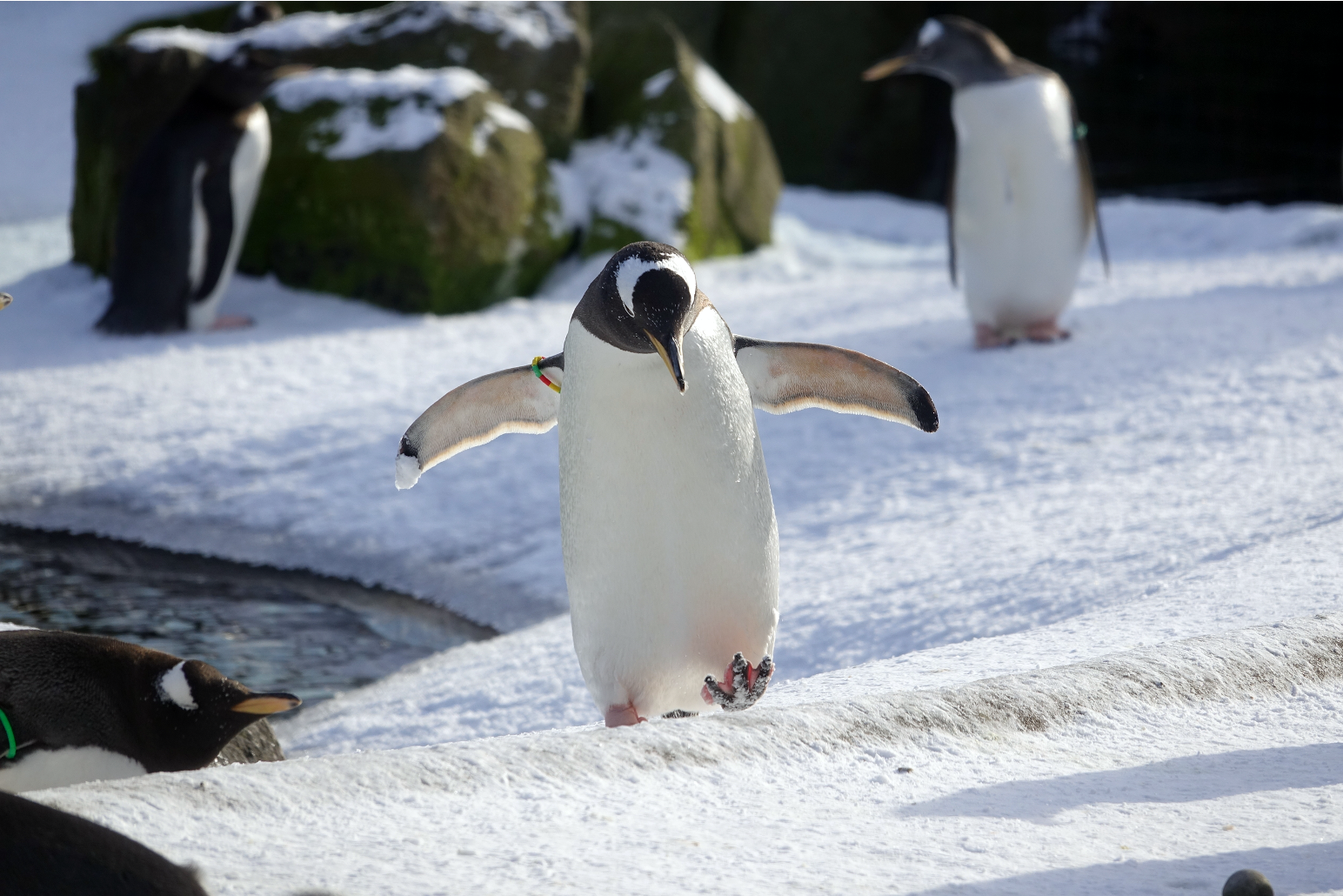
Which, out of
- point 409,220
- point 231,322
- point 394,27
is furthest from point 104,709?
point 394,27

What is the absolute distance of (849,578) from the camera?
108 inches

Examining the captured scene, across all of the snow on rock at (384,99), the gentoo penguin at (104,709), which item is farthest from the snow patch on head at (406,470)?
the snow on rock at (384,99)

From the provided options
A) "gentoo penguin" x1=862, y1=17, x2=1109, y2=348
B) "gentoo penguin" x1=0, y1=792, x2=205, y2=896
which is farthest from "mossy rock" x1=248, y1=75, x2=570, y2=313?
"gentoo penguin" x1=0, y1=792, x2=205, y2=896

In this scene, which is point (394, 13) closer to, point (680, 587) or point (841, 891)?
point (680, 587)

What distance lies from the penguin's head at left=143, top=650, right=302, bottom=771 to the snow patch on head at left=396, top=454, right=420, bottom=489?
32cm

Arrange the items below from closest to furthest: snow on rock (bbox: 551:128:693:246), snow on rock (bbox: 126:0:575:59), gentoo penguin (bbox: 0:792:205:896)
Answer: gentoo penguin (bbox: 0:792:205:896) → snow on rock (bbox: 551:128:693:246) → snow on rock (bbox: 126:0:575:59)

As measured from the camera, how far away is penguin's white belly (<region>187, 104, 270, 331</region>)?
17.6 ft

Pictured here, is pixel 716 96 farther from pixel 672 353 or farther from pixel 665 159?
pixel 672 353

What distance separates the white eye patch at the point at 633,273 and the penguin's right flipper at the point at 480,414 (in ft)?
1.08

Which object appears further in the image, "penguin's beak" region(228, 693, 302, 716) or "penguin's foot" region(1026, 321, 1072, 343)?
"penguin's foot" region(1026, 321, 1072, 343)

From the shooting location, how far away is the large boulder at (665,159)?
6.22 m

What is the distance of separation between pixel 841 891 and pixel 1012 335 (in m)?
3.55

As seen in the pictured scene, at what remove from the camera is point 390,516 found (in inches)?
139

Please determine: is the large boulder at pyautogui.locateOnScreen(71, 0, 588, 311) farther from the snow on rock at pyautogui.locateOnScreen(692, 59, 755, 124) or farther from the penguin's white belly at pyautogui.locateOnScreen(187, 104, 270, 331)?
the snow on rock at pyautogui.locateOnScreen(692, 59, 755, 124)
